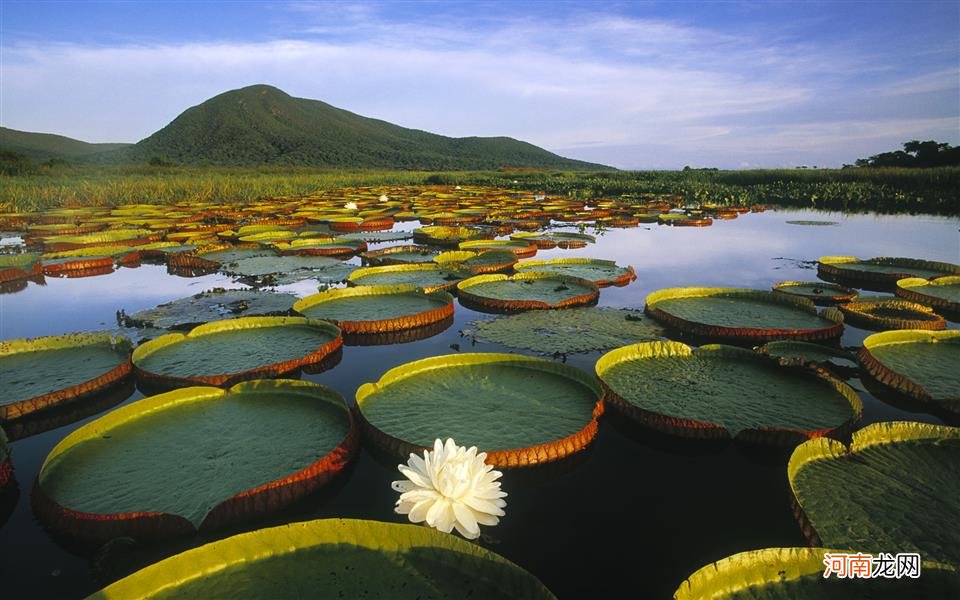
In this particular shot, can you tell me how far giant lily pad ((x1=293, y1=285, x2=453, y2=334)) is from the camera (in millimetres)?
4828

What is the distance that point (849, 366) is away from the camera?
368cm

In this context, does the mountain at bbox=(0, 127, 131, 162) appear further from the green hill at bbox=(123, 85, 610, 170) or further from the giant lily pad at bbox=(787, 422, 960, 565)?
the giant lily pad at bbox=(787, 422, 960, 565)

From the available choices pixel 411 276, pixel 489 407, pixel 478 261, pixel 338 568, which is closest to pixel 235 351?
pixel 489 407

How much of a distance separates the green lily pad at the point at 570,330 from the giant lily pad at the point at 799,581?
2592 mm

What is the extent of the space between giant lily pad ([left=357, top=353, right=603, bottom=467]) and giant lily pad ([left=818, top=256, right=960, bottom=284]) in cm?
570

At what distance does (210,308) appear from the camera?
5.44m

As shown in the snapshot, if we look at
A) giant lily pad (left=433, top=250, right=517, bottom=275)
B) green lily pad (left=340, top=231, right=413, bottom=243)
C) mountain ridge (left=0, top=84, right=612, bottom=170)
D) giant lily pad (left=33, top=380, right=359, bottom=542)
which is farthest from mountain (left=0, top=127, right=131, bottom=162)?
giant lily pad (left=33, top=380, right=359, bottom=542)

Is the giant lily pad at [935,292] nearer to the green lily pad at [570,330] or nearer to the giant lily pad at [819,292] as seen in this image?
the giant lily pad at [819,292]

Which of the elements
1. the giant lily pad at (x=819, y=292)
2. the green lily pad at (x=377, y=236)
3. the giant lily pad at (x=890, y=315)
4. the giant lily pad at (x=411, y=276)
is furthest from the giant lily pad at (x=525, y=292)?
the green lily pad at (x=377, y=236)

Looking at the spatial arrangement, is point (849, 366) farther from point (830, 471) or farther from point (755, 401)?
point (830, 471)

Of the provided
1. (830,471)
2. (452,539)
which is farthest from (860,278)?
(452,539)

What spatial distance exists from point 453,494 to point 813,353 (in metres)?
3.44

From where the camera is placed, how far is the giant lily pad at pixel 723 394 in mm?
2754

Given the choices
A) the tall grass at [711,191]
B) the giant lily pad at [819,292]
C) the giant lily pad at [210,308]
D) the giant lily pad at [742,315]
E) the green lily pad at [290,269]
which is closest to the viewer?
the giant lily pad at [742,315]
